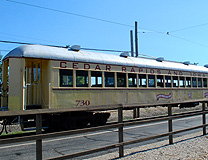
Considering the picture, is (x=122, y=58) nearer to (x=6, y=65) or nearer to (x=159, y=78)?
(x=159, y=78)

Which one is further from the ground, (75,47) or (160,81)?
(75,47)

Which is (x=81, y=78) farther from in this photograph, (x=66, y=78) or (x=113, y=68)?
(x=113, y=68)

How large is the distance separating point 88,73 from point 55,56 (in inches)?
61.7

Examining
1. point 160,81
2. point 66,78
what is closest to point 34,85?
point 66,78

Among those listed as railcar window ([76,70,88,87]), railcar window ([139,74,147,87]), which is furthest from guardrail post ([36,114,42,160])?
railcar window ([139,74,147,87])

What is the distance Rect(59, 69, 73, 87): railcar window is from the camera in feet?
29.4

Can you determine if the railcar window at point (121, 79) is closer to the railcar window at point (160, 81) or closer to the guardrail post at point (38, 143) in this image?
the railcar window at point (160, 81)

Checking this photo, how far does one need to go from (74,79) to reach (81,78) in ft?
1.16

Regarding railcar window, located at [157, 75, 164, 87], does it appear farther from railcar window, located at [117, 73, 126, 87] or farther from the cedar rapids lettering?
railcar window, located at [117, 73, 126, 87]

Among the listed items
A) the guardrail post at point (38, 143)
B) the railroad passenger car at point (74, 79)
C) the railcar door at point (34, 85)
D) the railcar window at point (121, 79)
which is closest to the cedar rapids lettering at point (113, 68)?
the railroad passenger car at point (74, 79)

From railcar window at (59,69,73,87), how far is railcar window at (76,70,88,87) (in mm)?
277

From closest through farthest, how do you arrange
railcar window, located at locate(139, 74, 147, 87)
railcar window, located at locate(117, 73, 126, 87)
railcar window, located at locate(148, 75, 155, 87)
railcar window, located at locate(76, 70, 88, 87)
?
railcar window, located at locate(76, 70, 88, 87)
railcar window, located at locate(117, 73, 126, 87)
railcar window, located at locate(139, 74, 147, 87)
railcar window, located at locate(148, 75, 155, 87)

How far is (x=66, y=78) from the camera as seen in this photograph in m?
9.05

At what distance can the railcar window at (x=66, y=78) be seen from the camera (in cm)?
895
